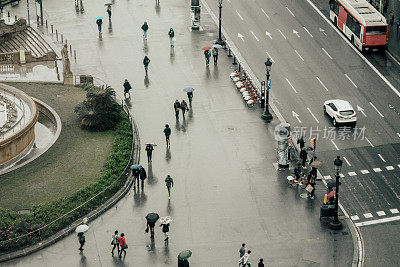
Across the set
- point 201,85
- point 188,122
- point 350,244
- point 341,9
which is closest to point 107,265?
point 350,244

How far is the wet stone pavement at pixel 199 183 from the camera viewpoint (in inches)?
2040

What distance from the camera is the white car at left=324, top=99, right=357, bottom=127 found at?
215 ft

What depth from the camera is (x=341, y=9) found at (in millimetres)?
82375

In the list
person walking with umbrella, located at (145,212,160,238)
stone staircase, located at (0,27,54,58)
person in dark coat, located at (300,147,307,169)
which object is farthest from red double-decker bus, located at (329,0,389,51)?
person walking with umbrella, located at (145,212,160,238)

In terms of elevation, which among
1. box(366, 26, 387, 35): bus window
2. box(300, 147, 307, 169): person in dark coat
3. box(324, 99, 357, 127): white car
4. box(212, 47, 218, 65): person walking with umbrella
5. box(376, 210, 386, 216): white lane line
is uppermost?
box(366, 26, 387, 35): bus window

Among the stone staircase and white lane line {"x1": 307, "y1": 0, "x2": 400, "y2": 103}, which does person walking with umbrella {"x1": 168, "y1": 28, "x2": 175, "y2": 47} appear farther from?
white lane line {"x1": 307, "y1": 0, "x2": 400, "y2": 103}

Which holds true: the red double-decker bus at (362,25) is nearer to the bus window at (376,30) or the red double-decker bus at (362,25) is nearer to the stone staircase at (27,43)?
the bus window at (376,30)

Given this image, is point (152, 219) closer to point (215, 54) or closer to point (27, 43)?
point (215, 54)

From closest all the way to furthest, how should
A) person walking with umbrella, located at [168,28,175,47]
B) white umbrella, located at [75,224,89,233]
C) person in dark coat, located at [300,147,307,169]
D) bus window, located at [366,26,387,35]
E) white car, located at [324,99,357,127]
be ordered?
white umbrella, located at [75,224,89,233]
person in dark coat, located at [300,147,307,169]
white car, located at [324,99,357,127]
bus window, located at [366,26,387,35]
person walking with umbrella, located at [168,28,175,47]

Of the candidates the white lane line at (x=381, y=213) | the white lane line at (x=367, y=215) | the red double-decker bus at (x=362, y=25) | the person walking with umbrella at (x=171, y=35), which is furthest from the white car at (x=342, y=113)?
the person walking with umbrella at (x=171, y=35)

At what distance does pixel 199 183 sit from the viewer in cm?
5906

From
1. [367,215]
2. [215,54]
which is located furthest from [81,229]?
[215,54]

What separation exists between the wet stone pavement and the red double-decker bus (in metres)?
11.9

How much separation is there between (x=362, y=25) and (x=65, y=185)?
110 feet
